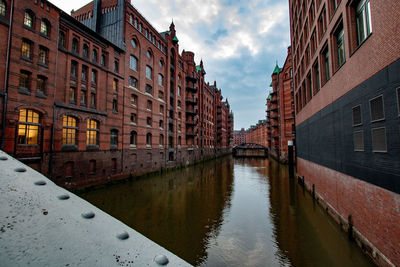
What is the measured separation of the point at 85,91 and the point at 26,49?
4406 mm

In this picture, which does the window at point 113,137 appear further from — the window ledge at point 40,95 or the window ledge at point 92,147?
the window ledge at point 40,95

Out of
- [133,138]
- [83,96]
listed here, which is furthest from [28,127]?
[133,138]

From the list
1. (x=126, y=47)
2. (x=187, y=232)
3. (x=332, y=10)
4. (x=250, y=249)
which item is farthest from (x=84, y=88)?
(x=332, y=10)

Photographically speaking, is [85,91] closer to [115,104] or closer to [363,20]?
[115,104]

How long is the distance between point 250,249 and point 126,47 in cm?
2052

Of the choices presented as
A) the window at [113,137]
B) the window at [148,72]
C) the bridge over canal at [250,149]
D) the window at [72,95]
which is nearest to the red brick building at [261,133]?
the bridge over canal at [250,149]

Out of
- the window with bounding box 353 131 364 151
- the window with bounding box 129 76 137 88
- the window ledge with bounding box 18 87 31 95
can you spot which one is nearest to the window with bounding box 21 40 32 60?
the window ledge with bounding box 18 87 31 95

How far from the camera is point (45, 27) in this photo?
13477 mm

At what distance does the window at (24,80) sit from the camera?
12.2m

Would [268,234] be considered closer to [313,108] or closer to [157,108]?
[313,108]

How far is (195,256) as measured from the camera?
679 centimetres

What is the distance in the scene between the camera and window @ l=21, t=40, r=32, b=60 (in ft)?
40.2

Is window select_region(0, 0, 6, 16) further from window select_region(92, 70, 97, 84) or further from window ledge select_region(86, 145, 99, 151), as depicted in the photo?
window ledge select_region(86, 145, 99, 151)

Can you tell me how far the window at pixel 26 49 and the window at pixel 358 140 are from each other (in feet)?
58.3
